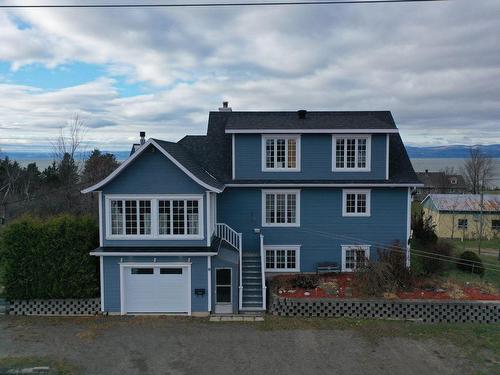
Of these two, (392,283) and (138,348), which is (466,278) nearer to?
(392,283)

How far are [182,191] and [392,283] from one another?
9.08 m

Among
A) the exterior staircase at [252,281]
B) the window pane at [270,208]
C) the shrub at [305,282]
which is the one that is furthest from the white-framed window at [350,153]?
the exterior staircase at [252,281]

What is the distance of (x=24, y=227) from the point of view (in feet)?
55.9

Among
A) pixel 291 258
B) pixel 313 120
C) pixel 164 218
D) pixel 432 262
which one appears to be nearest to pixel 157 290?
pixel 164 218

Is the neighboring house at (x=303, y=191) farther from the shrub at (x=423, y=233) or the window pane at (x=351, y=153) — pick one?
the shrub at (x=423, y=233)

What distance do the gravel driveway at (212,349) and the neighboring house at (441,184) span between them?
57.1 metres

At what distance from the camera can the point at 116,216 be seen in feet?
58.0

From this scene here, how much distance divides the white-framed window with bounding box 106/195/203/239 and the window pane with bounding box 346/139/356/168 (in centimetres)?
751

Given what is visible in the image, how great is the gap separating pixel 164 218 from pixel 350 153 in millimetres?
9092

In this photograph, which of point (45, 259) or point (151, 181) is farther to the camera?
point (151, 181)

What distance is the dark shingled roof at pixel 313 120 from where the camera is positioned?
2075cm

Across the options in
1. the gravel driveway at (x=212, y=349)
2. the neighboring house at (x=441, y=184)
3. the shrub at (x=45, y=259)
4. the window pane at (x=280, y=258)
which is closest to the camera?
the gravel driveway at (x=212, y=349)

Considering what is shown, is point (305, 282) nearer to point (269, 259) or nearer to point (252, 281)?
point (252, 281)

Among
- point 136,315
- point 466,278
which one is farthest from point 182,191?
point 466,278
